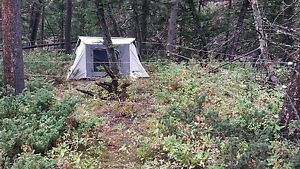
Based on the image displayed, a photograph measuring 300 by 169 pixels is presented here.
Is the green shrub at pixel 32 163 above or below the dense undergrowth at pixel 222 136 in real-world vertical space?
below

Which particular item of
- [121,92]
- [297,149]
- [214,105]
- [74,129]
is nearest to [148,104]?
[121,92]

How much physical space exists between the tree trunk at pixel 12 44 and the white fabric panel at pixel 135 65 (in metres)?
4.74

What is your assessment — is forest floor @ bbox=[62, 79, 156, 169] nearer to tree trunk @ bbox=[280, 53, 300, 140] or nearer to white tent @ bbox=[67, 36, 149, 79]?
tree trunk @ bbox=[280, 53, 300, 140]

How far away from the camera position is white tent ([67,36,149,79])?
499 inches

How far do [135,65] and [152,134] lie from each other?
696 cm

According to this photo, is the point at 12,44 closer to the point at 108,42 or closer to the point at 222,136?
the point at 108,42

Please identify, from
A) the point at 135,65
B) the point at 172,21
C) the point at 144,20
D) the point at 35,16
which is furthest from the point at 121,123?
the point at 35,16

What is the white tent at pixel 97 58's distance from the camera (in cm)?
1268

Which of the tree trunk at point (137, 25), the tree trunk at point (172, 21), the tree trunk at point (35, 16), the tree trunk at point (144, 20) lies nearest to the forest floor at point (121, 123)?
the tree trunk at point (172, 21)

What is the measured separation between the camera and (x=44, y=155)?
17.3 ft

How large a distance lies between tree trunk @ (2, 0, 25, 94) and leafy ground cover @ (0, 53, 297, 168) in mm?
1091

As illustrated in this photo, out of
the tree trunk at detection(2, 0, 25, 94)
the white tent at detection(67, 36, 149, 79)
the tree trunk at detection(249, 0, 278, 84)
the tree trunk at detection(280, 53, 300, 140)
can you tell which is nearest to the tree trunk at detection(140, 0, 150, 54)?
the white tent at detection(67, 36, 149, 79)

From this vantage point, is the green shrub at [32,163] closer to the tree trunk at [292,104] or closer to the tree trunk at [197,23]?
the tree trunk at [292,104]

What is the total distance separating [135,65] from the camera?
42.0 ft
